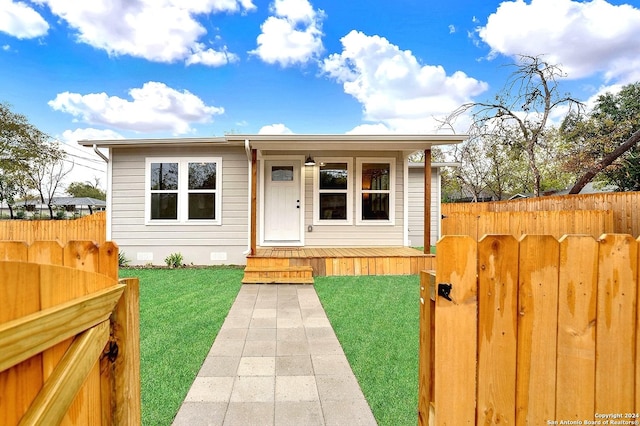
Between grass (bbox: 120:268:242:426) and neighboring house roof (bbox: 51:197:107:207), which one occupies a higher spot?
neighboring house roof (bbox: 51:197:107:207)

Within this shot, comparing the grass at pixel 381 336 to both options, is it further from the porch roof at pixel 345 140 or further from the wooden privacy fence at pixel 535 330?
the porch roof at pixel 345 140

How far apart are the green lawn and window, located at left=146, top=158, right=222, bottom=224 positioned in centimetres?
189

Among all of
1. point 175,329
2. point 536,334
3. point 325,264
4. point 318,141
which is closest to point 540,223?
point 325,264

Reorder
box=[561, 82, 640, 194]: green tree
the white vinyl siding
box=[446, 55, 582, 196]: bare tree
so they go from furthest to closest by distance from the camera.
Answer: box=[561, 82, 640, 194]: green tree, box=[446, 55, 582, 196]: bare tree, the white vinyl siding

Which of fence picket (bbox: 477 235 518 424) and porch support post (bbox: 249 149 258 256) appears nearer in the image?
fence picket (bbox: 477 235 518 424)

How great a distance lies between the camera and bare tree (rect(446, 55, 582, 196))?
11.1 metres

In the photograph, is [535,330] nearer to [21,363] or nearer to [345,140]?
[21,363]

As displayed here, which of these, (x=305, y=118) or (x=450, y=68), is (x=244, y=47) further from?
(x=450, y=68)

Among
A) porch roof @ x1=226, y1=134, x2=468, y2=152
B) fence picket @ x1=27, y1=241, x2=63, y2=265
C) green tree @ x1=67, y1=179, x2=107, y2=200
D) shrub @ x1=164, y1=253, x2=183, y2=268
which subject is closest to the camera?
fence picket @ x1=27, y1=241, x2=63, y2=265

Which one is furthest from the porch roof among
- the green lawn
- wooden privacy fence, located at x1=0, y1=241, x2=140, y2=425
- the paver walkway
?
wooden privacy fence, located at x1=0, y1=241, x2=140, y2=425

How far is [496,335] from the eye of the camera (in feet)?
3.61

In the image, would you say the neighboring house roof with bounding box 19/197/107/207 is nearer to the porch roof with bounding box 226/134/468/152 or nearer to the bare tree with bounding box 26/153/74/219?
the bare tree with bounding box 26/153/74/219

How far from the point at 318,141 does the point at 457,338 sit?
5.80m

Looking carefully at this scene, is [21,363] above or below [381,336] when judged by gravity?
above
